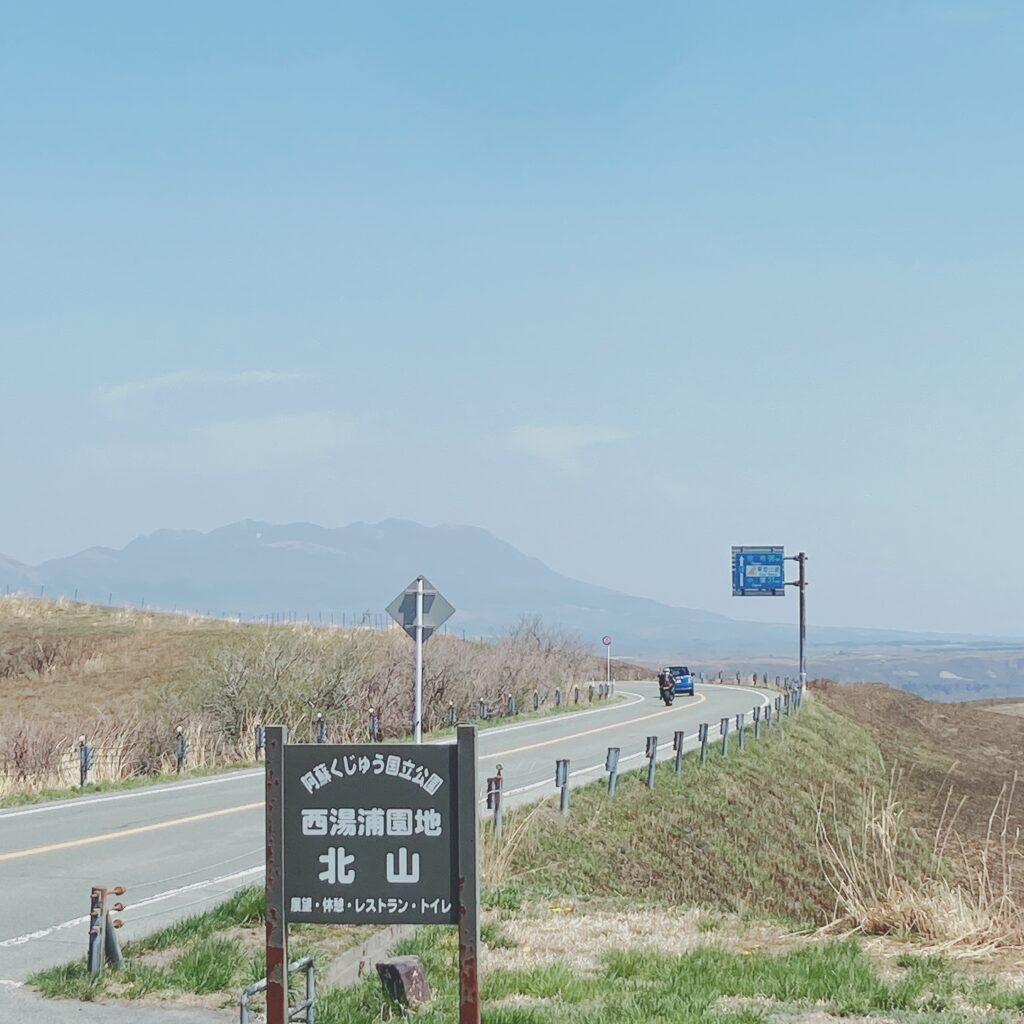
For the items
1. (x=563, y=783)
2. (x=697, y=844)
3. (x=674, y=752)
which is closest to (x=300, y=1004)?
(x=563, y=783)

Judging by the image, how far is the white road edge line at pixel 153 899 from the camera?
10391 mm

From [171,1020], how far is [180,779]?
54.1ft

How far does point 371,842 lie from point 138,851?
9239 mm

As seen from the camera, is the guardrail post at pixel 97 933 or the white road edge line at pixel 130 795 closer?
the guardrail post at pixel 97 933

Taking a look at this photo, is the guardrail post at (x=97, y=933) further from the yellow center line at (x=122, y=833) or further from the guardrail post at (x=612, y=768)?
the guardrail post at (x=612, y=768)

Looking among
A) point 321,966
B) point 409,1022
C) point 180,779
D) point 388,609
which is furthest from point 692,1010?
point 180,779

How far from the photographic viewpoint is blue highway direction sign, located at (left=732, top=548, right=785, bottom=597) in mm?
65062

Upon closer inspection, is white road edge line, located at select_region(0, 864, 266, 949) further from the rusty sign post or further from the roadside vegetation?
the roadside vegetation

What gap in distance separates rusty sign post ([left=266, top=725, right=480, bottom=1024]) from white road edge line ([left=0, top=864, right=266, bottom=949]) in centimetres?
427

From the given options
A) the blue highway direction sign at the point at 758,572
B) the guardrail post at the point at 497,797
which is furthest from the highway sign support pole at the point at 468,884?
the blue highway direction sign at the point at 758,572

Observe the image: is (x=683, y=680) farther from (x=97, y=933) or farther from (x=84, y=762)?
(x=97, y=933)

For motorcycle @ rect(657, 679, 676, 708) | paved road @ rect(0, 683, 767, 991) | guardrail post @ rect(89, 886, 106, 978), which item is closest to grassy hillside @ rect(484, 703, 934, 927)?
paved road @ rect(0, 683, 767, 991)

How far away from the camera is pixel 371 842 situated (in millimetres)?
6840

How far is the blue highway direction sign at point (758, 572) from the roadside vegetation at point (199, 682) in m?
8.68
